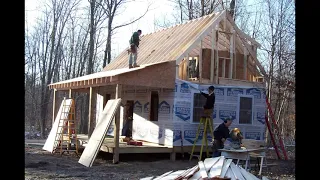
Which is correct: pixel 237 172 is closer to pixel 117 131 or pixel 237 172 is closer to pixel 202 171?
pixel 202 171

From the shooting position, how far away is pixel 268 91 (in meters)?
16.2

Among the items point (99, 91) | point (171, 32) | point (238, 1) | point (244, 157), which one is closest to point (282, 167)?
point (244, 157)

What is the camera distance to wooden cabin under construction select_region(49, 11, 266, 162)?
45.9ft

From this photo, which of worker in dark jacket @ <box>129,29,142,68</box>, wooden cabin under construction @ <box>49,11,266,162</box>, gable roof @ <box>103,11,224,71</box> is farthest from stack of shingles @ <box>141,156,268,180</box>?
worker in dark jacket @ <box>129,29,142,68</box>

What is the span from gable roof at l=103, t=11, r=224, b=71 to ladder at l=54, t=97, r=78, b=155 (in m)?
3.69

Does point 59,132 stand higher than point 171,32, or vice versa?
point 171,32

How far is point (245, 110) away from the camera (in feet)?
52.3

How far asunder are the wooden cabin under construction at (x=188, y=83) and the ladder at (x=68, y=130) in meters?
0.77

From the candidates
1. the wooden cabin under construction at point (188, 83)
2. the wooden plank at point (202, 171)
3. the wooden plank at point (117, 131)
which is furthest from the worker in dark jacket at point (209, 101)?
the wooden plank at point (202, 171)

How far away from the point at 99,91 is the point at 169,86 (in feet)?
24.2

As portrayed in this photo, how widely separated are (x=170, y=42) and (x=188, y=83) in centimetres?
274

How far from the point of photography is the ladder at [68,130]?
597 inches
